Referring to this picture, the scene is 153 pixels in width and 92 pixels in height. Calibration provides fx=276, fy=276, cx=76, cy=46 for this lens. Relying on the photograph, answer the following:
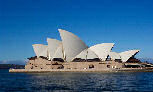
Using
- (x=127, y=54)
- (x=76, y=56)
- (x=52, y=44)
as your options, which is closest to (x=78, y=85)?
(x=52, y=44)

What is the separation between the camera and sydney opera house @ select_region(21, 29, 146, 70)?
118812 millimetres

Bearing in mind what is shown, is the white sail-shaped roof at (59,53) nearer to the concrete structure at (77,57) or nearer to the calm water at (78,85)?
the concrete structure at (77,57)

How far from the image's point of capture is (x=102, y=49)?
121 metres

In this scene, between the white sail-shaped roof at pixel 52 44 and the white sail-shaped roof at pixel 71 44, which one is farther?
the white sail-shaped roof at pixel 52 44

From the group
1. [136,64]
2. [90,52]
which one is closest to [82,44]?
[90,52]

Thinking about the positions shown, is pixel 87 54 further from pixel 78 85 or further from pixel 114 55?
pixel 78 85

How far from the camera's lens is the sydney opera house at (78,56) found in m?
119

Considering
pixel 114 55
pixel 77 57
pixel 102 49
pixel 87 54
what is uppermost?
pixel 102 49

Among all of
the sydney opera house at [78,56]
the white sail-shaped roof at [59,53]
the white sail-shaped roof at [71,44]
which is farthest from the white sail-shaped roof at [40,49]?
the white sail-shaped roof at [71,44]

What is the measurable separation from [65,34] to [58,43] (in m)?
8.43

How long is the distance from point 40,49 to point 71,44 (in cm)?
1944

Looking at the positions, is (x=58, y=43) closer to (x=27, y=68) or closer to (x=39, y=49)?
(x=39, y=49)

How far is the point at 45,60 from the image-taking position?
125938 millimetres

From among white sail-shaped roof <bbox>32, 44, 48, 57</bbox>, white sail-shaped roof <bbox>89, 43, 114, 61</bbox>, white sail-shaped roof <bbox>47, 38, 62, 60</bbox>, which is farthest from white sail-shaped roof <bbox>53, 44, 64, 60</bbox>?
white sail-shaped roof <bbox>89, 43, 114, 61</bbox>
